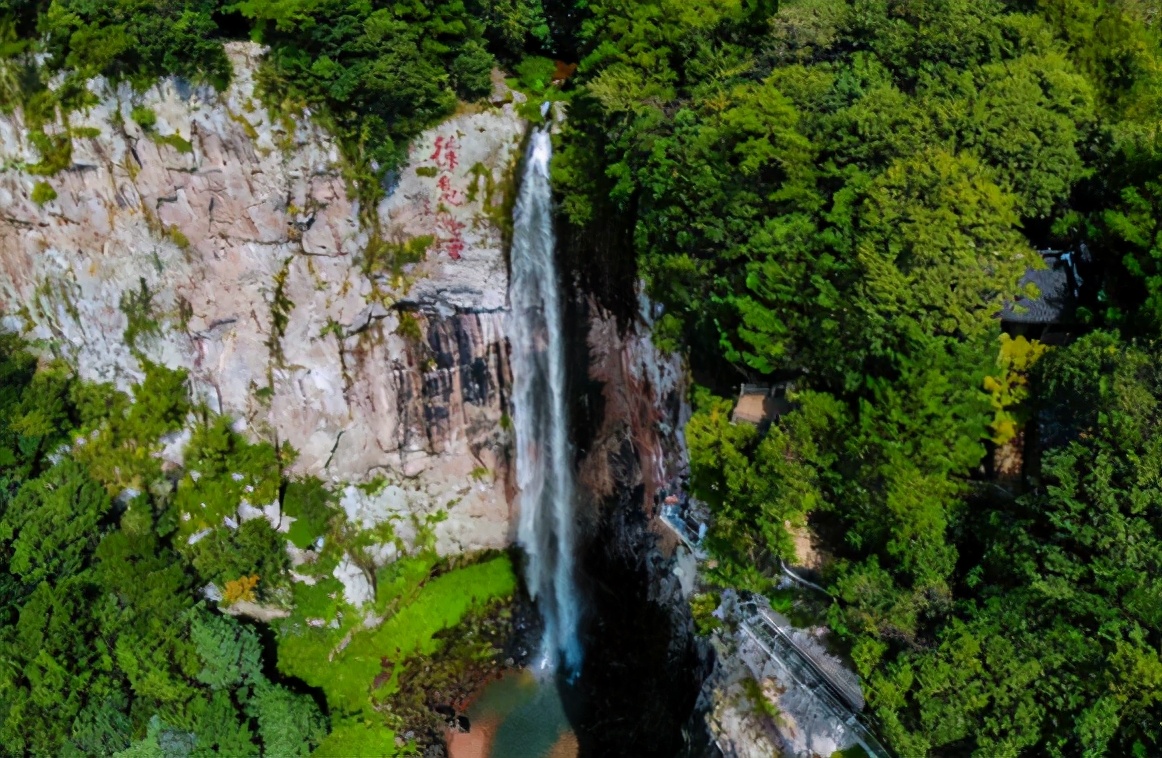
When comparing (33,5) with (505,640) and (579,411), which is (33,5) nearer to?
(579,411)

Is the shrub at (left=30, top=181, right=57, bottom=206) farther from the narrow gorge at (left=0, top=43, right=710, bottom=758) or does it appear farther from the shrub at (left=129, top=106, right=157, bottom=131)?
the shrub at (left=129, top=106, right=157, bottom=131)

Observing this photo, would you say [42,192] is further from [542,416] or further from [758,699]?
[758,699]

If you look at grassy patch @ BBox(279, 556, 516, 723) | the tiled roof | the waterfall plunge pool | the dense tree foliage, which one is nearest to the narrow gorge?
grassy patch @ BBox(279, 556, 516, 723)

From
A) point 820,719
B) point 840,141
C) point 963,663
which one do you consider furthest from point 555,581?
point 840,141

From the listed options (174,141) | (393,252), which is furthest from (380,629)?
(174,141)

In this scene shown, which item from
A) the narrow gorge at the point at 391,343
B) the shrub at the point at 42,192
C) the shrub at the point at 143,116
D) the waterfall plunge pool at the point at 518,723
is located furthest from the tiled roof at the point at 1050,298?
the shrub at the point at 42,192

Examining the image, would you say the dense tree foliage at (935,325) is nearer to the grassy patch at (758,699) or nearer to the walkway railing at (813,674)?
the walkway railing at (813,674)
